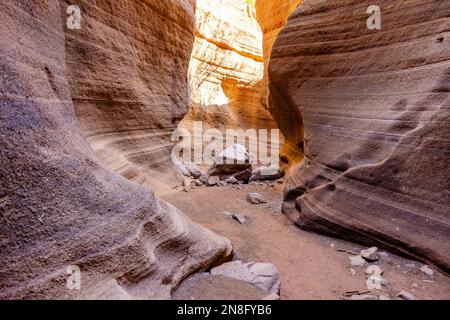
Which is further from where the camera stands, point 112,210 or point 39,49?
point 39,49

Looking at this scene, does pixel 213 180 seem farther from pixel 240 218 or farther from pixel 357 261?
pixel 357 261

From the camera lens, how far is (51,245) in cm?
168

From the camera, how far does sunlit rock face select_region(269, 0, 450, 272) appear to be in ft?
9.57

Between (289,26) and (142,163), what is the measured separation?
12.6 ft

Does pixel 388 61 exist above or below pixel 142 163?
above

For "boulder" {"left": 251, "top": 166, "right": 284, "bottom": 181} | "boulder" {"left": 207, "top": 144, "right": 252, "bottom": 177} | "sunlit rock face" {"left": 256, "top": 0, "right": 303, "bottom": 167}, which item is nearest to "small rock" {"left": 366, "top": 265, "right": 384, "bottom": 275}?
"sunlit rock face" {"left": 256, "top": 0, "right": 303, "bottom": 167}

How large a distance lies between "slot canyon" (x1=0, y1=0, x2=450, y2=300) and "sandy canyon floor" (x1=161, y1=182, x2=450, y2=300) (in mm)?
21

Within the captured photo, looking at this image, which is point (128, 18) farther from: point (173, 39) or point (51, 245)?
point (51, 245)

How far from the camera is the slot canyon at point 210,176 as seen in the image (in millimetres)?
1814

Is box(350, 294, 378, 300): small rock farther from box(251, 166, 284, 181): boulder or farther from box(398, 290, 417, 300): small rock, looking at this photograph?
box(251, 166, 284, 181): boulder

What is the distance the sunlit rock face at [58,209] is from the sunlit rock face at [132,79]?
0.98 metres

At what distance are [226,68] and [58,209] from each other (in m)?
14.6
